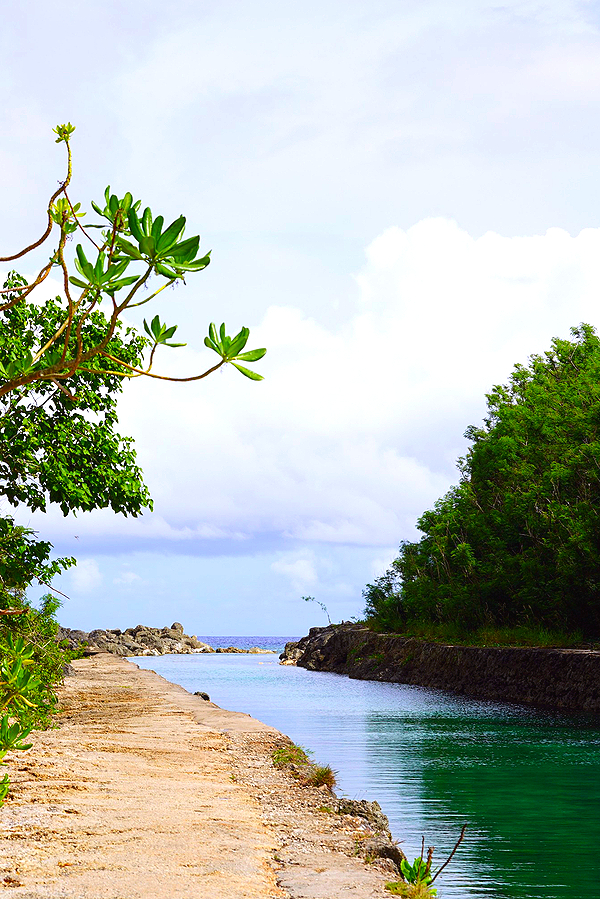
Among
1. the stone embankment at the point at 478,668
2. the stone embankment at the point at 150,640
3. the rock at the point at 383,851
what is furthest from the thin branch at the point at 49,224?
the stone embankment at the point at 150,640

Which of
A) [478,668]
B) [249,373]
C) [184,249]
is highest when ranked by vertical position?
[184,249]

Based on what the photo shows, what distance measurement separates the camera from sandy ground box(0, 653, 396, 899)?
5.93 metres

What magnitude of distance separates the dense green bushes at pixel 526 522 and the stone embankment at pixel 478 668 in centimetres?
244

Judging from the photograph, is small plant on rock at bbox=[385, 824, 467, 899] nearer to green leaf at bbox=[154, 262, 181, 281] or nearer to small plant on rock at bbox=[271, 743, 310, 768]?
green leaf at bbox=[154, 262, 181, 281]

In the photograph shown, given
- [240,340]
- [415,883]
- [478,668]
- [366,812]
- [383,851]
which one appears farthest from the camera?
[478,668]

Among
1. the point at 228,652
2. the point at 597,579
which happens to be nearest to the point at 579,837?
the point at 597,579

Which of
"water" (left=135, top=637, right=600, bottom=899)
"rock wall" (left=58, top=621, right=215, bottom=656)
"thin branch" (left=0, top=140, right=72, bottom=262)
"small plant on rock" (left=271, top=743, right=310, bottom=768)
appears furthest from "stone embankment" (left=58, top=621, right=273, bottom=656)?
"thin branch" (left=0, top=140, right=72, bottom=262)

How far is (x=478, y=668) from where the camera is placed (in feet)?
115

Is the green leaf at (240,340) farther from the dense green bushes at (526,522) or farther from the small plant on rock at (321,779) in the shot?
the dense green bushes at (526,522)

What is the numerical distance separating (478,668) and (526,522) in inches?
237

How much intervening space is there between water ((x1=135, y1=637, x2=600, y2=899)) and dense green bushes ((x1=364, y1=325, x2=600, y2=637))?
544 cm

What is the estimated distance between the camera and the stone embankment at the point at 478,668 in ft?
88.6

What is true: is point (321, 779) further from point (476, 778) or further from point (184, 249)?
point (184, 249)

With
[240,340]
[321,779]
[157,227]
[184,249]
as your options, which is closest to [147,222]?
[157,227]
